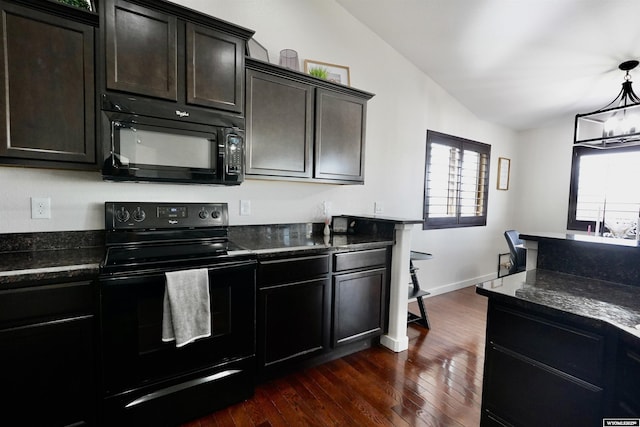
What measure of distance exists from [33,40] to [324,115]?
1786 millimetres

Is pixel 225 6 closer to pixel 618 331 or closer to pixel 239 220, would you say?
pixel 239 220

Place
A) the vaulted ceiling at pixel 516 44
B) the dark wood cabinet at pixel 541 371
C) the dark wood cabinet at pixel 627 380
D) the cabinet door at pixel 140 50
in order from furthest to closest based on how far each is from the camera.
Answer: the vaulted ceiling at pixel 516 44, the cabinet door at pixel 140 50, the dark wood cabinet at pixel 541 371, the dark wood cabinet at pixel 627 380

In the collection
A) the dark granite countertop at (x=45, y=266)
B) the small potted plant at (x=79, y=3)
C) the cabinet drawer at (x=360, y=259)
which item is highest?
the small potted plant at (x=79, y=3)

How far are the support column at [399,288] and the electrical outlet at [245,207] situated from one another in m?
1.25

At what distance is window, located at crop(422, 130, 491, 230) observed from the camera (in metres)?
3.89

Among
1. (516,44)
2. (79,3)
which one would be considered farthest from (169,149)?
(516,44)

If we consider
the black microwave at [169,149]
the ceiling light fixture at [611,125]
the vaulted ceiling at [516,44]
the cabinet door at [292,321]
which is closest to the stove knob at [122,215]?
the black microwave at [169,149]

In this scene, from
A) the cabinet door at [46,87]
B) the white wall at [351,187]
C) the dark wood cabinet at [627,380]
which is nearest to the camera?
the dark wood cabinet at [627,380]

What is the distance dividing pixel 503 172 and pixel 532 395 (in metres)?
4.48

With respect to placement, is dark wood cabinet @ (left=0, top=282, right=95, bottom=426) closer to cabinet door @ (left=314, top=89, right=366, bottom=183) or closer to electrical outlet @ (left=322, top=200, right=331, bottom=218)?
cabinet door @ (left=314, top=89, right=366, bottom=183)

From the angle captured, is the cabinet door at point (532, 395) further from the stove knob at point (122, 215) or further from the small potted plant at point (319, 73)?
the small potted plant at point (319, 73)

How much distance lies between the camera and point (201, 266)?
1697 millimetres

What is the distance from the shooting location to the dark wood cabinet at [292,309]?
1.98 metres

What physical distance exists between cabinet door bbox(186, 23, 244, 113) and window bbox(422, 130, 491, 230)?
261 centimetres
